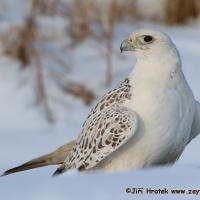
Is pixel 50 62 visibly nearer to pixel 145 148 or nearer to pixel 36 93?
pixel 36 93

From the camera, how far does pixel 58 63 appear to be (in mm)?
11164

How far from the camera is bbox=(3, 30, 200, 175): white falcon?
4254mm

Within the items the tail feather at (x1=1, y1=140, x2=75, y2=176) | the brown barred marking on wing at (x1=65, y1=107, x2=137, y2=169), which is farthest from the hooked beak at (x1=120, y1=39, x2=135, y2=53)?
the tail feather at (x1=1, y1=140, x2=75, y2=176)

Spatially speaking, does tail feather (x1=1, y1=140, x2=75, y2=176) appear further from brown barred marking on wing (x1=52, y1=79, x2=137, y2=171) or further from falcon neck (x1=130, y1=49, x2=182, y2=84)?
falcon neck (x1=130, y1=49, x2=182, y2=84)

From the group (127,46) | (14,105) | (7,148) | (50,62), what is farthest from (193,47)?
(127,46)

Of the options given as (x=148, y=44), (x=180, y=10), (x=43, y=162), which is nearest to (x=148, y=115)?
(x=148, y=44)

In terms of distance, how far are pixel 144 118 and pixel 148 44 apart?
0.40m

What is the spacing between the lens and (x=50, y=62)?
11.1m

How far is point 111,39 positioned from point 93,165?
23.0ft

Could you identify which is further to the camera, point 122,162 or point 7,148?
point 7,148

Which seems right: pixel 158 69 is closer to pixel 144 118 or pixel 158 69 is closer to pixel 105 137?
pixel 144 118

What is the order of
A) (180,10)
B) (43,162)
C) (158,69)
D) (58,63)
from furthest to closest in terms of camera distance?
(180,10) < (58,63) < (43,162) < (158,69)

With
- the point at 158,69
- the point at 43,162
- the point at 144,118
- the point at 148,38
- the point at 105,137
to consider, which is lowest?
the point at 43,162

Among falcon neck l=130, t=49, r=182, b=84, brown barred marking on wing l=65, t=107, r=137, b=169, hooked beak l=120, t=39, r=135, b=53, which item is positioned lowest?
brown barred marking on wing l=65, t=107, r=137, b=169
